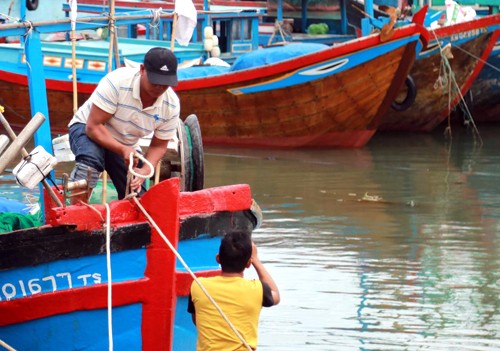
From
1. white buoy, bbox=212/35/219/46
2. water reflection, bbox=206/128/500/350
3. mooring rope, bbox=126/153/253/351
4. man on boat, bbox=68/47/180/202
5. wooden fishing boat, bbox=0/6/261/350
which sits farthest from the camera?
white buoy, bbox=212/35/219/46

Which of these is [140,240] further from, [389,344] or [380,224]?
[380,224]

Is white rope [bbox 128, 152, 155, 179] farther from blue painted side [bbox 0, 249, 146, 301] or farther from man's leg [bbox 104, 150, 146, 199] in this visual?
Result: man's leg [bbox 104, 150, 146, 199]

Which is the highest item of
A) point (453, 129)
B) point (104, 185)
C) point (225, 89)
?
point (104, 185)

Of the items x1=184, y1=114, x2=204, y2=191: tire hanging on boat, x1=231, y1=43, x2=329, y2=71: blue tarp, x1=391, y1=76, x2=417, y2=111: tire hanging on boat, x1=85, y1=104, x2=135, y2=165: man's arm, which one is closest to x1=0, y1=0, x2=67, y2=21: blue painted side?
x1=231, y1=43, x2=329, y2=71: blue tarp

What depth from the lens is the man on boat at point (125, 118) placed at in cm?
584

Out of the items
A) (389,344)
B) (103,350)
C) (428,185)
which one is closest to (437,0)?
(428,185)

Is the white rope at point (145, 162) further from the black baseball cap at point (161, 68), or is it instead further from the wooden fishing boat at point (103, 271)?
the black baseball cap at point (161, 68)

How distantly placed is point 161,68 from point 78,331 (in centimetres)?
136

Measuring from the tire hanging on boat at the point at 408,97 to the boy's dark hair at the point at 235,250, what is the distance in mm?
12959

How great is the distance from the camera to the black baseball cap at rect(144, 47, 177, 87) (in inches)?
228

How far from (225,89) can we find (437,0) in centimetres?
685

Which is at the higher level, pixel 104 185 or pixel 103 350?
pixel 104 185

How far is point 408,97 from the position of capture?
17812 millimetres

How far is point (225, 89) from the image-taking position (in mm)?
16266
